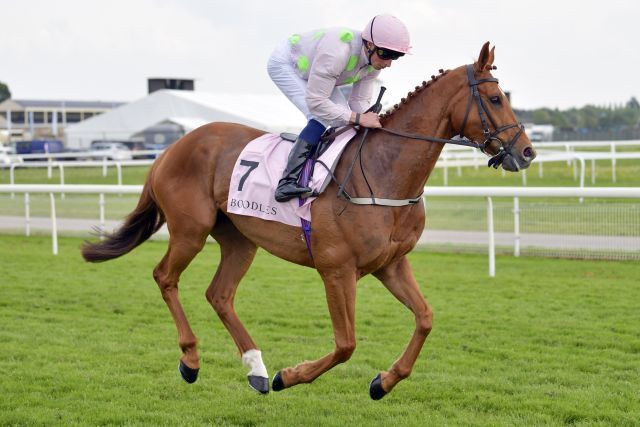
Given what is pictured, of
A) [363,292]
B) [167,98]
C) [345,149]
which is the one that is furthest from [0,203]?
[167,98]

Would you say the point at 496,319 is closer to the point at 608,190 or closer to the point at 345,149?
the point at 608,190

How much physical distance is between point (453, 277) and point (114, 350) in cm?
417

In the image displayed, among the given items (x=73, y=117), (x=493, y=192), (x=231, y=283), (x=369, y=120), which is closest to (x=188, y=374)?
(x=231, y=283)

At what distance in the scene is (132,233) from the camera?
594 centimetres

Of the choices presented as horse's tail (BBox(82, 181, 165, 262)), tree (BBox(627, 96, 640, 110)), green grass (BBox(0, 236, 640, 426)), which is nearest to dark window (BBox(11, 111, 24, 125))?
tree (BBox(627, 96, 640, 110))

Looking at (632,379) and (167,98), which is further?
(167,98)

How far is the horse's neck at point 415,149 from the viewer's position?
15.1 feet

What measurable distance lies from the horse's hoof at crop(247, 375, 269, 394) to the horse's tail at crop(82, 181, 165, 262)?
1.43 m

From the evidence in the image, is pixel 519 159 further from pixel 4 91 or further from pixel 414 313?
pixel 4 91

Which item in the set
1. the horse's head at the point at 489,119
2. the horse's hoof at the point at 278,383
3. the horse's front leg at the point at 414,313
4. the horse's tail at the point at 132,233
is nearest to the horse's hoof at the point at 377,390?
the horse's front leg at the point at 414,313

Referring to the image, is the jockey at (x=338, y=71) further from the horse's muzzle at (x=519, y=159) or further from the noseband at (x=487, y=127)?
the horse's muzzle at (x=519, y=159)

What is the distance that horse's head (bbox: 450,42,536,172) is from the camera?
436 cm

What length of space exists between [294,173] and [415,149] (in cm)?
64

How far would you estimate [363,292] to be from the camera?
344 inches
